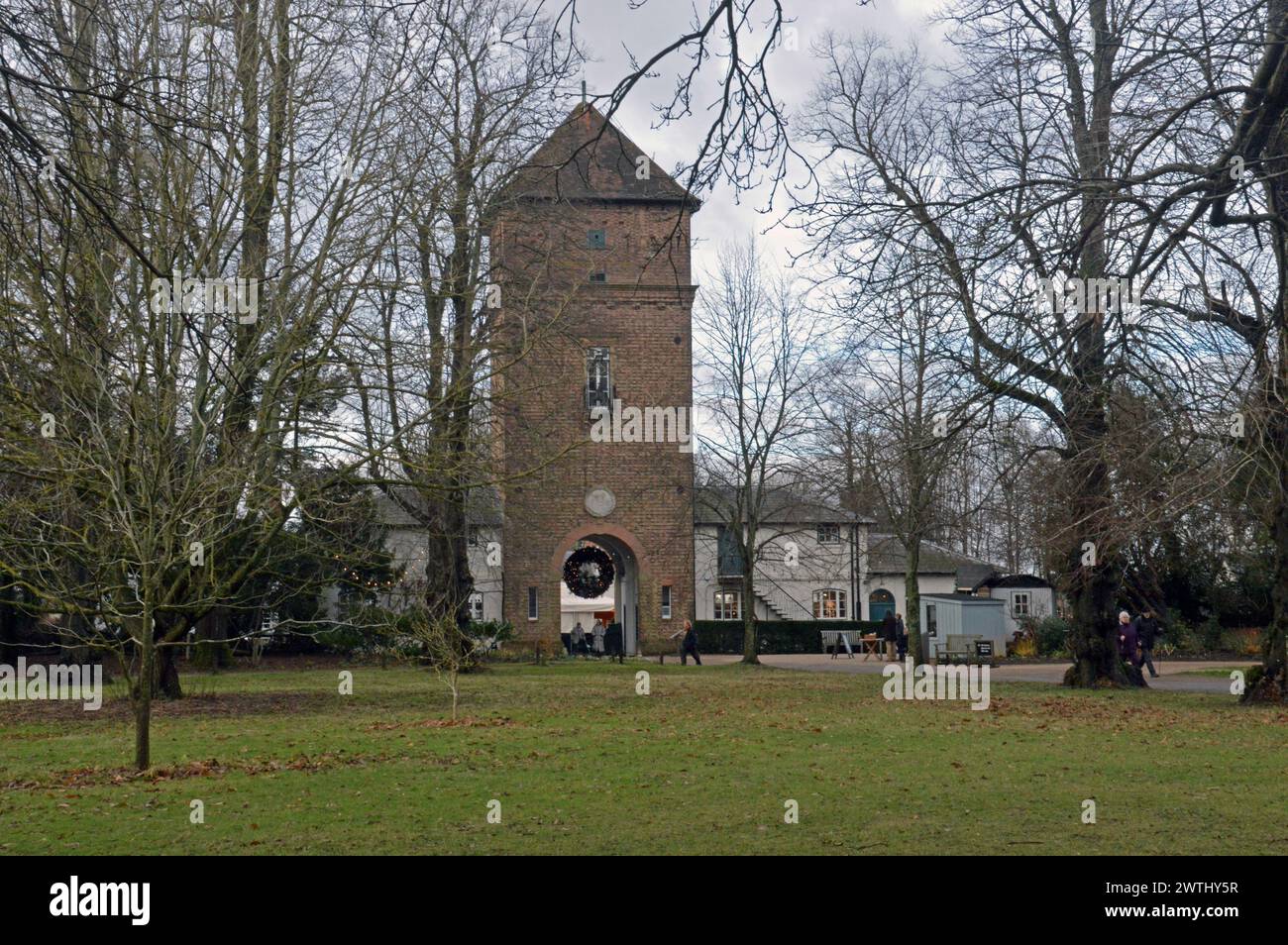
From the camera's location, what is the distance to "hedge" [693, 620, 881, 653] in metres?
48.5

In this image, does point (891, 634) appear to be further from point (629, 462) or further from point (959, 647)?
point (629, 462)

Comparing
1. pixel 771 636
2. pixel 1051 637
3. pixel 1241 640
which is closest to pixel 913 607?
pixel 1051 637

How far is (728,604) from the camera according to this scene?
199ft

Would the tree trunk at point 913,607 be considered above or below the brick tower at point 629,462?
below

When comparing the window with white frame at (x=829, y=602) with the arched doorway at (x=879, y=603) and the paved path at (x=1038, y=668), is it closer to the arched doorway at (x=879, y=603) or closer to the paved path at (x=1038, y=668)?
the arched doorway at (x=879, y=603)

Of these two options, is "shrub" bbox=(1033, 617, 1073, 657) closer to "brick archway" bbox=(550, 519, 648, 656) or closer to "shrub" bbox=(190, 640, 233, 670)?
"brick archway" bbox=(550, 519, 648, 656)

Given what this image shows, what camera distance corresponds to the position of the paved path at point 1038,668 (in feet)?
85.6

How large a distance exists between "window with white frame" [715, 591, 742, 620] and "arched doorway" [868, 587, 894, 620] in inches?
298

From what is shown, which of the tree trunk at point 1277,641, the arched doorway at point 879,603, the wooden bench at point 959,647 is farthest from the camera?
the arched doorway at point 879,603

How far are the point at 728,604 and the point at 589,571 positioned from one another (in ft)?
49.9

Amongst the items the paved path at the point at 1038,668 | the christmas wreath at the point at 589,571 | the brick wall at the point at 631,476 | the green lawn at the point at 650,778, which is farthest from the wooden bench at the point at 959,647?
the christmas wreath at the point at 589,571

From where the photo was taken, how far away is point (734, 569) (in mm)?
59969

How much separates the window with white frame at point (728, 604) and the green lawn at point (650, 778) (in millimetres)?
38804
